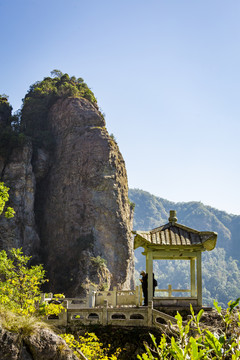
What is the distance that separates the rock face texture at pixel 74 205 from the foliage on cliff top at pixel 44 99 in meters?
1.80

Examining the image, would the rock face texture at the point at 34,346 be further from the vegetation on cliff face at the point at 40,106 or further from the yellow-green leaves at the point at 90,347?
the vegetation on cliff face at the point at 40,106

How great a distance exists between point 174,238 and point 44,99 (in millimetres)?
41328

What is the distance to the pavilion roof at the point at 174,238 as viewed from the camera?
16125 mm

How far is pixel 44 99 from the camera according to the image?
2143 inches

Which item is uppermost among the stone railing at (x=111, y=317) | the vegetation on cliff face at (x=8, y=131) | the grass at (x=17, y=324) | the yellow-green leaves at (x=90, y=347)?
the vegetation on cliff face at (x=8, y=131)

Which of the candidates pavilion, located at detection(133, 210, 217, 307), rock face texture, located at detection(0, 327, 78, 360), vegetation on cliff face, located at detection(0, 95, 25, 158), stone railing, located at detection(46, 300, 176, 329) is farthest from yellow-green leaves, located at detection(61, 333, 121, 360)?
vegetation on cliff face, located at detection(0, 95, 25, 158)

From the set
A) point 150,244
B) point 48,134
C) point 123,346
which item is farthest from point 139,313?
point 48,134

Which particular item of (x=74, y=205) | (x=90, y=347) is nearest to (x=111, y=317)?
(x=90, y=347)

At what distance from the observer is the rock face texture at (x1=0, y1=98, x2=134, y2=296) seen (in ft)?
141

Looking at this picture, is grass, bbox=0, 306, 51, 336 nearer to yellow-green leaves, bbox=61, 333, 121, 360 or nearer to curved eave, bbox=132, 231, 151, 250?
yellow-green leaves, bbox=61, 333, 121, 360

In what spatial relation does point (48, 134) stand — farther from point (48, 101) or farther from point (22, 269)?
point (22, 269)

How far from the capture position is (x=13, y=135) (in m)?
48.0

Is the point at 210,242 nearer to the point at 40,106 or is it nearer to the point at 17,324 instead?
the point at 17,324

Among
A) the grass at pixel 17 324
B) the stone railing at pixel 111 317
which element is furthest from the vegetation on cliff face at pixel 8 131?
the grass at pixel 17 324
